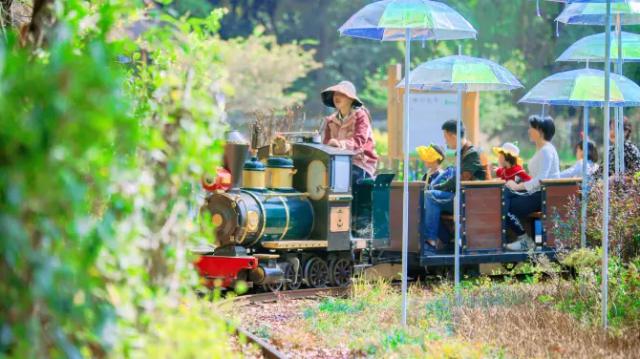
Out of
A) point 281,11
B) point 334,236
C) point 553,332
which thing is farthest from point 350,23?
point 281,11

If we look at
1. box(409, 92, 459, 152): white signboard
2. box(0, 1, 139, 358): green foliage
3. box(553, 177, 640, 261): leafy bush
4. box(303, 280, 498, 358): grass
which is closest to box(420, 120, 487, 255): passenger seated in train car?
box(303, 280, 498, 358): grass

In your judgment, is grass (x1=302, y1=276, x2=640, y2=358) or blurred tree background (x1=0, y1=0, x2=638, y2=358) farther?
grass (x1=302, y1=276, x2=640, y2=358)

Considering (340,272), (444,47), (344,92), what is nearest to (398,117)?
(344,92)

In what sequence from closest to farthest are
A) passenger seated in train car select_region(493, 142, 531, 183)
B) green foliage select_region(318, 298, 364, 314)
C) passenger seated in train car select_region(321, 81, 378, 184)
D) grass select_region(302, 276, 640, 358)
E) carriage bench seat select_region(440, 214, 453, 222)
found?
grass select_region(302, 276, 640, 358)
green foliage select_region(318, 298, 364, 314)
passenger seated in train car select_region(321, 81, 378, 184)
carriage bench seat select_region(440, 214, 453, 222)
passenger seated in train car select_region(493, 142, 531, 183)

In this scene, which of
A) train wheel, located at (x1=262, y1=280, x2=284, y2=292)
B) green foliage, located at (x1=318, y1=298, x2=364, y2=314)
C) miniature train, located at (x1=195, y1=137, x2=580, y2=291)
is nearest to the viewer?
green foliage, located at (x1=318, y1=298, x2=364, y2=314)

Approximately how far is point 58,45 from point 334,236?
8307 millimetres

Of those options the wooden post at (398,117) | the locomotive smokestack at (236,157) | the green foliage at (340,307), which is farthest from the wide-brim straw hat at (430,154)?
the wooden post at (398,117)

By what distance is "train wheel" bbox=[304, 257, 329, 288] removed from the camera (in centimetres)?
1209

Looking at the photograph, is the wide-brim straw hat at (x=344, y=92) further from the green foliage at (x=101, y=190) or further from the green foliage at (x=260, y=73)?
the green foliage at (x=260, y=73)

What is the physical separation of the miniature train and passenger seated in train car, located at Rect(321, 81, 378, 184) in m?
0.34

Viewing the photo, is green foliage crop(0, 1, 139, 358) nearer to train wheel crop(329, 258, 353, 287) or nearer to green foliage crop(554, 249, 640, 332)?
green foliage crop(554, 249, 640, 332)

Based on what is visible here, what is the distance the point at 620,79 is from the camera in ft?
38.6

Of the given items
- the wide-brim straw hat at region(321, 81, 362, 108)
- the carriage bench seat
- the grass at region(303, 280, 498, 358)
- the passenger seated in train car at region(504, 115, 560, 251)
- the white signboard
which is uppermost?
the white signboard

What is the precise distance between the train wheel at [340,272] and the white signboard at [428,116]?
8.31 m
